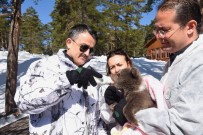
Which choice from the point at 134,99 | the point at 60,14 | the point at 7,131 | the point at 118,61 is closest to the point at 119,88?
the point at 134,99

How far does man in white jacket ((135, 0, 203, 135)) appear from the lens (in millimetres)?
1524

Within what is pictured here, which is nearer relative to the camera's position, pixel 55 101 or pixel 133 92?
pixel 133 92

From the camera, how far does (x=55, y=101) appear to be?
7.70 ft

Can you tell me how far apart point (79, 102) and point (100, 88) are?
1.23 ft

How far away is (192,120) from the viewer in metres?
1.52

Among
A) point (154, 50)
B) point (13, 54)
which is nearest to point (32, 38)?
point (154, 50)

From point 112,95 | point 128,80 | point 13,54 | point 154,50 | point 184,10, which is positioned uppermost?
point 154,50

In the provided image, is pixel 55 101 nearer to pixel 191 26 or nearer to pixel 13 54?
pixel 191 26

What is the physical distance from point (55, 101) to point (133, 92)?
0.69m

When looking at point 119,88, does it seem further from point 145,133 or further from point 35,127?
point 35,127

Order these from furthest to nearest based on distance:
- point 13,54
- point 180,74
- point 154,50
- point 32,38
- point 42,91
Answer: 1. point 32,38
2. point 154,50
3. point 13,54
4. point 42,91
5. point 180,74

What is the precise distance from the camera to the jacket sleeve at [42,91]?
2.29 meters

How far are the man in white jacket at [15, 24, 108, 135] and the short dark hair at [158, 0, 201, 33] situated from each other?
949 mm

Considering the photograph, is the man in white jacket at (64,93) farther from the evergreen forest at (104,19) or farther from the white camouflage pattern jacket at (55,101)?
the evergreen forest at (104,19)
